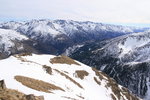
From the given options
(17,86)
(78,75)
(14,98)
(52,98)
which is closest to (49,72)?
(78,75)

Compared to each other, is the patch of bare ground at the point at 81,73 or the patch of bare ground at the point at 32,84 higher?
the patch of bare ground at the point at 32,84

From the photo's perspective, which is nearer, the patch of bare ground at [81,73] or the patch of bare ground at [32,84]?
the patch of bare ground at [32,84]

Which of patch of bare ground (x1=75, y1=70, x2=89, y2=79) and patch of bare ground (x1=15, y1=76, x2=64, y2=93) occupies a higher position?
patch of bare ground (x1=15, y1=76, x2=64, y2=93)

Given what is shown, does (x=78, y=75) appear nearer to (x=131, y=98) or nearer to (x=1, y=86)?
(x=131, y=98)

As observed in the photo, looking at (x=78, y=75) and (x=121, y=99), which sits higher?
(x=78, y=75)

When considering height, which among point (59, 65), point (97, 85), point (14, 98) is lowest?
point (97, 85)

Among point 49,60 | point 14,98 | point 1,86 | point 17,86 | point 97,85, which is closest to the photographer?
point 14,98

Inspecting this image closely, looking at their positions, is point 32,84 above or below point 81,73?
above

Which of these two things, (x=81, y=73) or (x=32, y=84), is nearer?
(x=32, y=84)

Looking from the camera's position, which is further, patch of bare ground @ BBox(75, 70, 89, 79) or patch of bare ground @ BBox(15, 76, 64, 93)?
patch of bare ground @ BBox(75, 70, 89, 79)

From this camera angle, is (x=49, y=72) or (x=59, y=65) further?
(x=59, y=65)

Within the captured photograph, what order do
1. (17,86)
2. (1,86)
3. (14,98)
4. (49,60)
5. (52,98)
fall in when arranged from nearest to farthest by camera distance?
(14,98) → (1,86) → (52,98) → (17,86) → (49,60)
